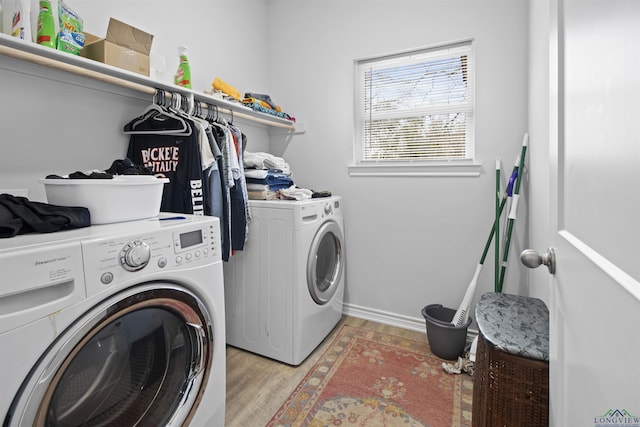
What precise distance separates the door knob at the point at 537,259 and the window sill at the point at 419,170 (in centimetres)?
145

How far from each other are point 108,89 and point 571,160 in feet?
6.36

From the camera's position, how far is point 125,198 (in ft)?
3.55

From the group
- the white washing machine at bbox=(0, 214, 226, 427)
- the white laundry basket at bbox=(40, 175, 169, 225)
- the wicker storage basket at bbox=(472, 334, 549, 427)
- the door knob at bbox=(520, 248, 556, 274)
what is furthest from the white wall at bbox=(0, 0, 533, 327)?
the door knob at bbox=(520, 248, 556, 274)

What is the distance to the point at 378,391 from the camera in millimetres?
1695

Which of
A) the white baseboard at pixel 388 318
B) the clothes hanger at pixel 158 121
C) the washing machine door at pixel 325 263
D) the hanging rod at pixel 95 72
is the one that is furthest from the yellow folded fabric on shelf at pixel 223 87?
the white baseboard at pixel 388 318

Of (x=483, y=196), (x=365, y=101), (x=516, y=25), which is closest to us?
(x=516, y=25)

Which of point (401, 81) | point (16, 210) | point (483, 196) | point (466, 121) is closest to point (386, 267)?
point (483, 196)

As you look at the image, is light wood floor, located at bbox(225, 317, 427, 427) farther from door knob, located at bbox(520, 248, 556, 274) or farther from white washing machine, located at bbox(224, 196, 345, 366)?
door knob, located at bbox(520, 248, 556, 274)

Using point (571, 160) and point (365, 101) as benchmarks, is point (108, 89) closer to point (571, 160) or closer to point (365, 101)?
point (365, 101)

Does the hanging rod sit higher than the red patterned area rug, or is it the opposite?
the hanging rod

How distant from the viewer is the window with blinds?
223 cm

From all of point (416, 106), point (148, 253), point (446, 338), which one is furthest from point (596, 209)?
point (416, 106)

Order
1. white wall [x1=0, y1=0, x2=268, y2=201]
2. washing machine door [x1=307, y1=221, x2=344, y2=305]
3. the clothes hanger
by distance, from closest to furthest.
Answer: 1. white wall [x1=0, y1=0, x2=268, y2=201]
2. the clothes hanger
3. washing machine door [x1=307, y1=221, x2=344, y2=305]

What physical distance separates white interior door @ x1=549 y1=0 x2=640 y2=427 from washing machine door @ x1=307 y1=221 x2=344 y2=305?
134 cm
